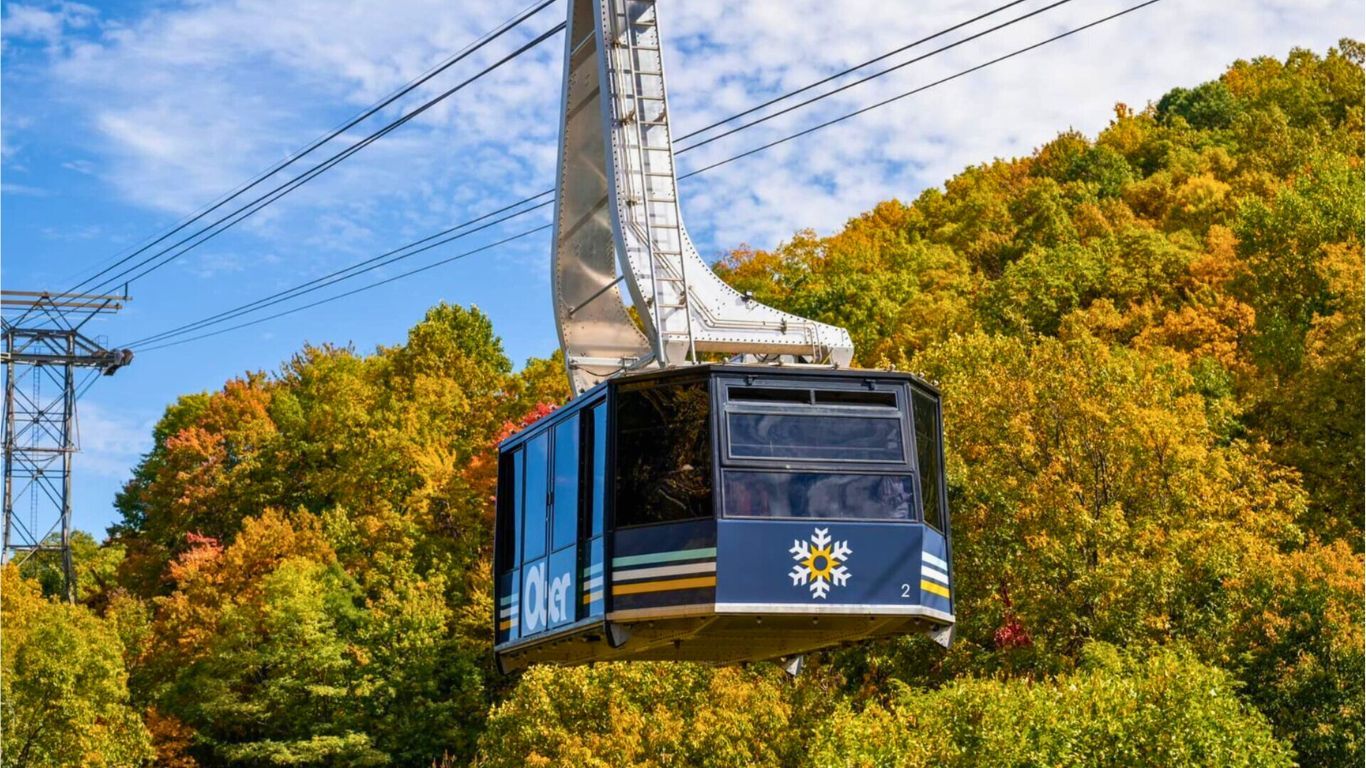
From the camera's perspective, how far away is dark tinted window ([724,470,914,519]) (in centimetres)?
1555

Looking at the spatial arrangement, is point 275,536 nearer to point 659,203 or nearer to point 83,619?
point 83,619

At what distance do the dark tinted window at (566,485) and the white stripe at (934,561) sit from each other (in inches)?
116

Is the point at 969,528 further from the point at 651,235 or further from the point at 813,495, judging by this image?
the point at 813,495

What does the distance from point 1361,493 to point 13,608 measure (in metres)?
35.7

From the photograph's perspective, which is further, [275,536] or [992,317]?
[275,536]

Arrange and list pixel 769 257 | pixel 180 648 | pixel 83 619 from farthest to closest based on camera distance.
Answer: pixel 769 257
pixel 180 648
pixel 83 619

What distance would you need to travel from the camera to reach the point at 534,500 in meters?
17.8

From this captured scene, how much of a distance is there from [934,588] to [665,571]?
2.29 metres

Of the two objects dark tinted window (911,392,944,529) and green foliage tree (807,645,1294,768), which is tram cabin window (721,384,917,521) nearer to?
dark tinted window (911,392,944,529)

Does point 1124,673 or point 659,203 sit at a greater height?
point 659,203

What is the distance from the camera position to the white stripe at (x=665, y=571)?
50.5 feet

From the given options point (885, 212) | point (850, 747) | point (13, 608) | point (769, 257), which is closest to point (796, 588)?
point (850, 747)

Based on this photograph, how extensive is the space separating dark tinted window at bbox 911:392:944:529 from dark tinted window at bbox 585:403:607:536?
8.46ft

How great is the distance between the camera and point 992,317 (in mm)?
53875
